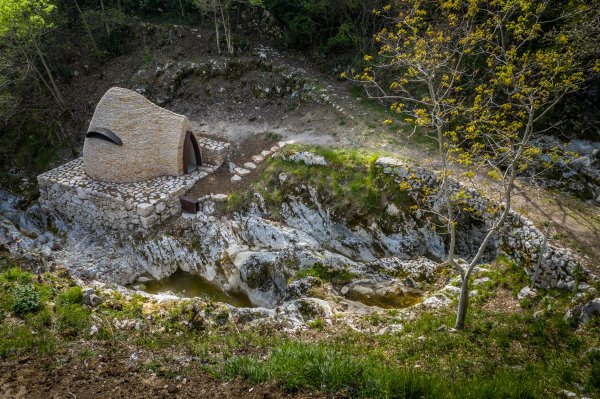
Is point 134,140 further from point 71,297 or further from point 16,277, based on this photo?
point 71,297

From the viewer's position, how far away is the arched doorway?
17203 mm

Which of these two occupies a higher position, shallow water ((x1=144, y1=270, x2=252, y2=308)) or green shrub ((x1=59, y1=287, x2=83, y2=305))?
green shrub ((x1=59, y1=287, x2=83, y2=305))

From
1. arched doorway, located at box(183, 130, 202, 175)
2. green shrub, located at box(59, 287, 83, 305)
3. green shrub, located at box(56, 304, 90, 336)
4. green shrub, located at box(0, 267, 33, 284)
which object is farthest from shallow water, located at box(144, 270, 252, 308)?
arched doorway, located at box(183, 130, 202, 175)

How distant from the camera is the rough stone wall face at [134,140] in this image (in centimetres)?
1642

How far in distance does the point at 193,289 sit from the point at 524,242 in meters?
11.5

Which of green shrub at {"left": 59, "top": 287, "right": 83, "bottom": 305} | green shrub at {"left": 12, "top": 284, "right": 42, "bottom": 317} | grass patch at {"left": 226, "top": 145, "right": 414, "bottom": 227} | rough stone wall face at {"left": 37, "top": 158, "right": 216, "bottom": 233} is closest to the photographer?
green shrub at {"left": 12, "top": 284, "right": 42, "bottom": 317}

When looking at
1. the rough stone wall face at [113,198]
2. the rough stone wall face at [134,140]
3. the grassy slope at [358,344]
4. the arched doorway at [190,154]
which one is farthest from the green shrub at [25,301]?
the arched doorway at [190,154]

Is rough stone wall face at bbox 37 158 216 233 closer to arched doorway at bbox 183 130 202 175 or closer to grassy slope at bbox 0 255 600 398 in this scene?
arched doorway at bbox 183 130 202 175

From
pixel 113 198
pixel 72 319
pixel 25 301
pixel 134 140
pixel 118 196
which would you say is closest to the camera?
pixel 72 319

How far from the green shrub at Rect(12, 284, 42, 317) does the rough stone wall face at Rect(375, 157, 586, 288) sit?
1058 cm

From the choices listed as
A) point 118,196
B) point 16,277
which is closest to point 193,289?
point 118,196

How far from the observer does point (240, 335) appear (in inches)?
354

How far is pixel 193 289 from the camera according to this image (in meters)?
14.6

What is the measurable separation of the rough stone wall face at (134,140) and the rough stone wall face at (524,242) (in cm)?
926
